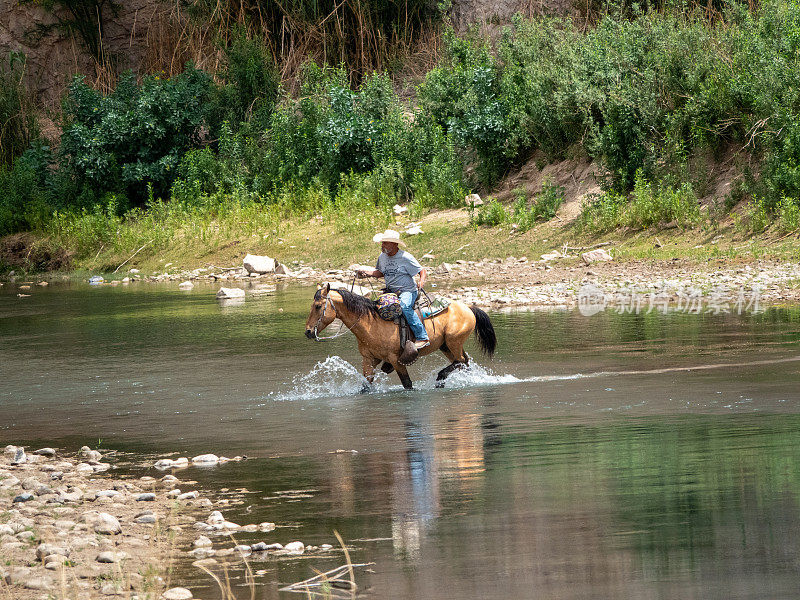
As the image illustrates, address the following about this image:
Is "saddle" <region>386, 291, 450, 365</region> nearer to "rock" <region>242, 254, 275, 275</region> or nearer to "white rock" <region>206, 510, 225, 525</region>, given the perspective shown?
"white rock" <region>206, 510, 225, 525</region>

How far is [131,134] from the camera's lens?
33406mm

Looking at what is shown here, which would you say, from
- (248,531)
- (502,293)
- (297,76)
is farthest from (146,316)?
(297,76)

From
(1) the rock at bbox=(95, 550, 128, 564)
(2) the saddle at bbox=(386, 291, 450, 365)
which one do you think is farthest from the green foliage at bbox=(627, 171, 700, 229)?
(1) the rock at bbox=(95, 550, 128, 564)

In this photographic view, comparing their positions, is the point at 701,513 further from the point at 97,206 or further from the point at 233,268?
the point at 97,206

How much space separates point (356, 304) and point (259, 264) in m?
15.1

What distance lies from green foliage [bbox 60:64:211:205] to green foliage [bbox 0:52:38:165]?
5.50 metres

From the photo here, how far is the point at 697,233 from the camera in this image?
21.6m

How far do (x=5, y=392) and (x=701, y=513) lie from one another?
362 inches

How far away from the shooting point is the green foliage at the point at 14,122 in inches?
1548

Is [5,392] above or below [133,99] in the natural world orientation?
below

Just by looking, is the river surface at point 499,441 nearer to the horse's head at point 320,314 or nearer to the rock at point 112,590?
the rock at point 112,590

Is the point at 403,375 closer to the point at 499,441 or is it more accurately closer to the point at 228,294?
the point at 499,441

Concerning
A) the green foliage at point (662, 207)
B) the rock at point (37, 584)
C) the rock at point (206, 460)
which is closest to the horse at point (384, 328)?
the rock at point (206, 460)

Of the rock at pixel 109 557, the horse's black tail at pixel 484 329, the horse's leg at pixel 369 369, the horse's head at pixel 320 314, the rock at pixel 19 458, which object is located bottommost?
the rock at pixel 109 557
